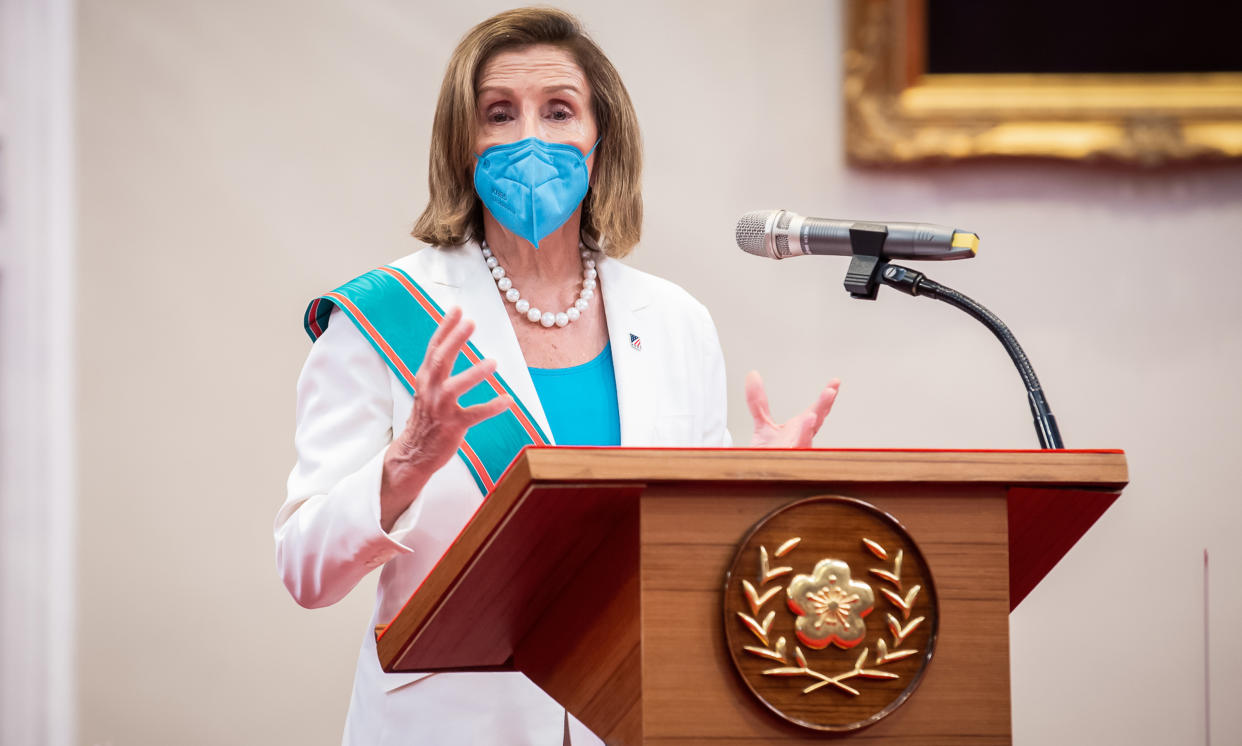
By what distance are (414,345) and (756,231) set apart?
0.50 metres

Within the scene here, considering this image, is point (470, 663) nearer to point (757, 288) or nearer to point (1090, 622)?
point (757, 288)

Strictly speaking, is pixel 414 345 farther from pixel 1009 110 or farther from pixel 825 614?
pixel 1009 110

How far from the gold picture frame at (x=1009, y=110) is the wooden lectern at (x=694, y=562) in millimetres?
1737

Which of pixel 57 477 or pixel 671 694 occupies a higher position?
pixel 57 477

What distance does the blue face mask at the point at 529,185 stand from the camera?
1639 mm

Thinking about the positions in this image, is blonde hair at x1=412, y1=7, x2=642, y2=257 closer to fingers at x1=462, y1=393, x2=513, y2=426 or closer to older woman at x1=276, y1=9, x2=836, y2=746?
older woman at x1=276, y1=9, x2=836, y2=746

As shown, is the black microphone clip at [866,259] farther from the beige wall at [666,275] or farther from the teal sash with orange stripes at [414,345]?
the beige wall at [666,275]

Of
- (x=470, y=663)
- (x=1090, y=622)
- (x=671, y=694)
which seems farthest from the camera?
(x=1090, y=622)

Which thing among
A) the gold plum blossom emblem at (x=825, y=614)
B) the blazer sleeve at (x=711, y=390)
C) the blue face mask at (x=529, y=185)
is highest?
the blue face mask at (x=529, y=185)

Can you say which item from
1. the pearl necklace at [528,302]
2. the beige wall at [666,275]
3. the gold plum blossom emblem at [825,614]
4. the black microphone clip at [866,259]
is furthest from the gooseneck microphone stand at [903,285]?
the beige wall at [666,275]

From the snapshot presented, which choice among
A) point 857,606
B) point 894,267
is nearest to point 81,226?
point 894,267

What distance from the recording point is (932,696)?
911 mm

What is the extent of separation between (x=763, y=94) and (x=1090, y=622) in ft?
4.71

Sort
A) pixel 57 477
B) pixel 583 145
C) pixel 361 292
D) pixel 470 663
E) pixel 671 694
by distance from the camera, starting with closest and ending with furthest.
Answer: pixel 671 694, pixel 470 663, pixel 361 292, pixel 583 145, pixel 57 477
